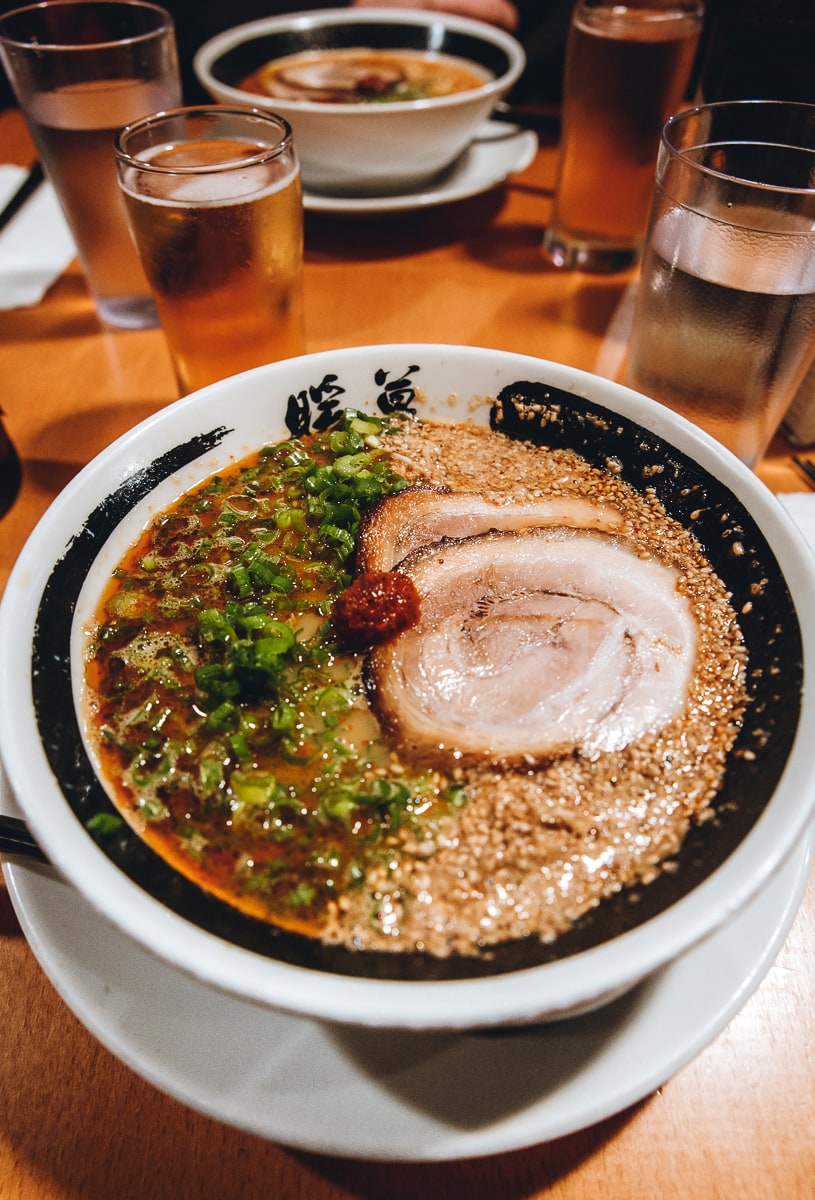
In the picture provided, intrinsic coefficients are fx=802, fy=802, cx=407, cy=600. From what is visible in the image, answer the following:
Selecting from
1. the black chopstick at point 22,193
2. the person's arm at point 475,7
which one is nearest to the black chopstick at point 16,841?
the black chopstick at point 22,193

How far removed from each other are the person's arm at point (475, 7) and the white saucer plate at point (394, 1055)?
3.82 meters

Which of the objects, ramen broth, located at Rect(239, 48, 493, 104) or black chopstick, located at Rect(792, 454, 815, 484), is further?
ramen broth, located at Rect(239, 48, 493, 104)

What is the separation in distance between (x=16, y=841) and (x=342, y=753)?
0.45 m

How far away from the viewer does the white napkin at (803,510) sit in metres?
1.69

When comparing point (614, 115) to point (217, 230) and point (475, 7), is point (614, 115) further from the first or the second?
point (475, 7)

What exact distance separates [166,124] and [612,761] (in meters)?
1.74

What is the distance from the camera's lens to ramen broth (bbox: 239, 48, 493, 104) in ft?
9.11

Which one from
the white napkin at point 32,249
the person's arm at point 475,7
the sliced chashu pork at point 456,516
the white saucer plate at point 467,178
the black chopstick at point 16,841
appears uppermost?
the person's arm at point 475,7

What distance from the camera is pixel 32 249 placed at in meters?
2.64

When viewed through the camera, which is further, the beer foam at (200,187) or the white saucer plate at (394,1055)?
the beer foam at (200,187)

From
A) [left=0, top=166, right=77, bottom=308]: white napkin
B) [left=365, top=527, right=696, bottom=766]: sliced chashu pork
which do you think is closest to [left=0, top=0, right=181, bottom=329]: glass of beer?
[left=0, top=166, right=77, bottom=308]: white napkin

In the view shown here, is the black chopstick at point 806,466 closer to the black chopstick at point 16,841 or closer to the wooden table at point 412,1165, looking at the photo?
the wooden table at point 412,1165

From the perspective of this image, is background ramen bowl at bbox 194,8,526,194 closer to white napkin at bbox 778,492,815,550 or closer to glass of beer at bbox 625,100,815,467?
glass of beer at bbox 625,100,815,467

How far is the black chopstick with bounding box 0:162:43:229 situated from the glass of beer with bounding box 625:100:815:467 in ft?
7.21
